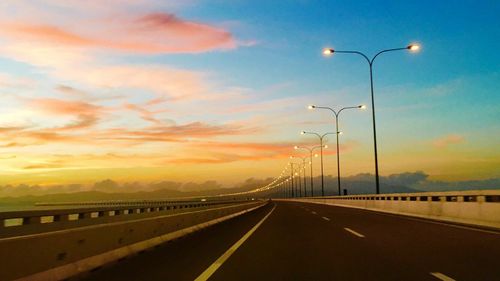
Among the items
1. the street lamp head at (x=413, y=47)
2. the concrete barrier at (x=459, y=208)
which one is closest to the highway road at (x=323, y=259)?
the concrete barrier at (x=459, y=208)

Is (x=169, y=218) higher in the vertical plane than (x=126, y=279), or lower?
higher

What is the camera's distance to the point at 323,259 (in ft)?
34.4

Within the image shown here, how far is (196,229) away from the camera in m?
19.0

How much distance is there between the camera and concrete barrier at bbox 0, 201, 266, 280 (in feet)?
20.5

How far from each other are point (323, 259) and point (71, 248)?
196 inches

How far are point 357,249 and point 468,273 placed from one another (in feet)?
12.2

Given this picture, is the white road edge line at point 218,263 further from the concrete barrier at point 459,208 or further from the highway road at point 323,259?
the concrete barrier at point 459,208

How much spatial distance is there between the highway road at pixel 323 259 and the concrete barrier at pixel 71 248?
0.26 meters

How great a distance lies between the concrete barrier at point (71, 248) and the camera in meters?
A: 6.25

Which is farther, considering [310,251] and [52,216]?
[52,216]

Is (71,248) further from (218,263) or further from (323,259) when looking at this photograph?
(323,259)

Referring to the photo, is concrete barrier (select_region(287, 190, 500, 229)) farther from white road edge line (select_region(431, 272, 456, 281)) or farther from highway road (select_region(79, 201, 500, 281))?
white road edge line (select_region(431, 272, 456, 281))

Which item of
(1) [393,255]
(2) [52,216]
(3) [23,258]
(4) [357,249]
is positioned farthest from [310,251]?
(2) [52,216]

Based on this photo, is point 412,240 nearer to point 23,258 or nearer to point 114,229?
point 114,229
